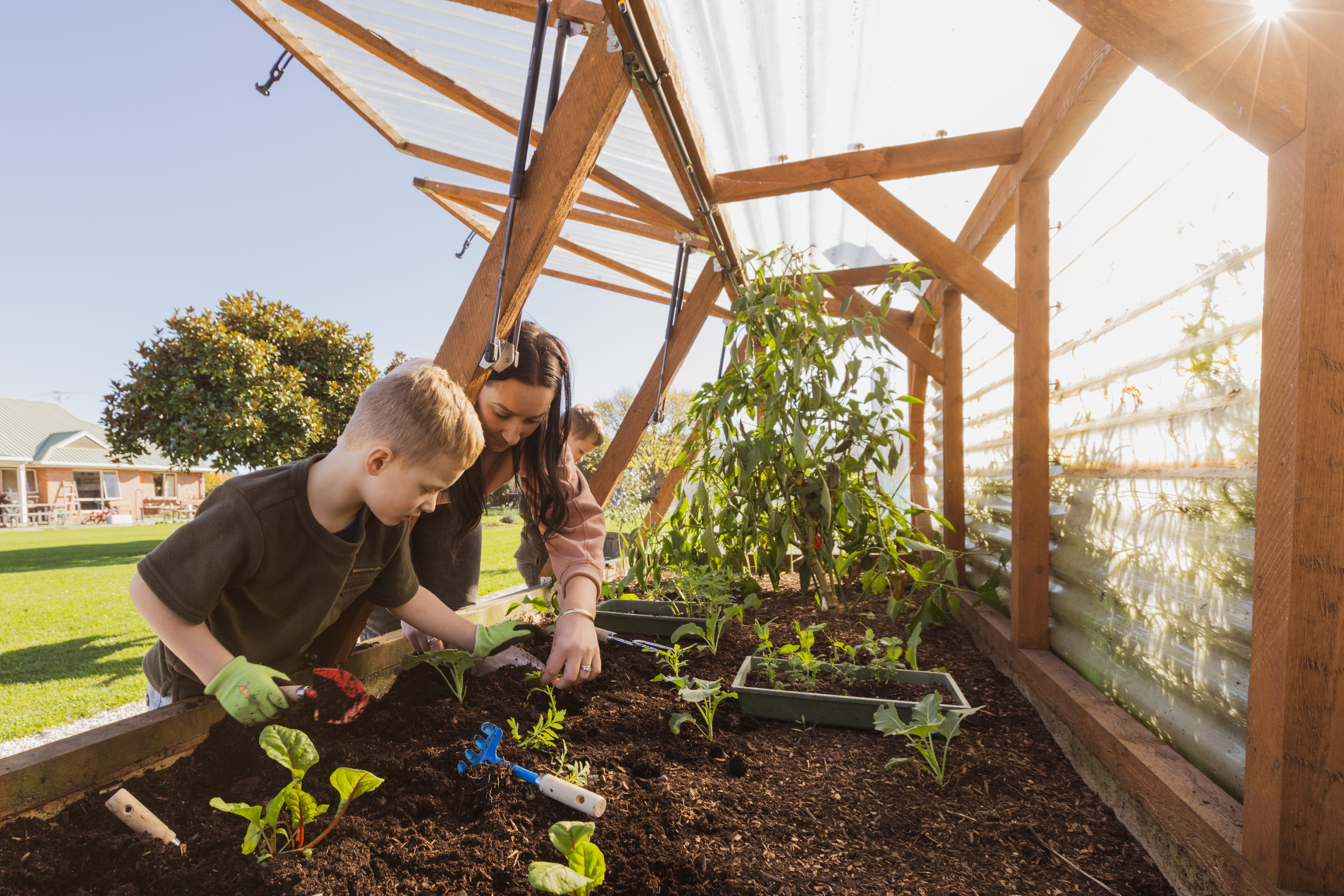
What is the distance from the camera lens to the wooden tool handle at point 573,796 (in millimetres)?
1065

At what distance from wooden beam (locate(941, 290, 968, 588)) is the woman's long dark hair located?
196 cm

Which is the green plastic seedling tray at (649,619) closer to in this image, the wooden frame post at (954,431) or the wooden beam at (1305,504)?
the wooden frame post at (954,431)

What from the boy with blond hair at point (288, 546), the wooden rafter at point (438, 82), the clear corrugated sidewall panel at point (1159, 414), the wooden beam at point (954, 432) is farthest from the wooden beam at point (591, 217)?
the boy with blond hair at point (288, 546)

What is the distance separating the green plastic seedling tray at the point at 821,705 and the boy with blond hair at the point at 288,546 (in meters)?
0.97

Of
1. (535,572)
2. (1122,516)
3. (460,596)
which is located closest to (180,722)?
(460,596)

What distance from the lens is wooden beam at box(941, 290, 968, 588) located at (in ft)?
10.0

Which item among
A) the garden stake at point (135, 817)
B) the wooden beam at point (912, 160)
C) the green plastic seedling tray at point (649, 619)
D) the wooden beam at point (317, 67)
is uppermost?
the wooden beam at point (317, 67)

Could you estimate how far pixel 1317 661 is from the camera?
2.60 feet

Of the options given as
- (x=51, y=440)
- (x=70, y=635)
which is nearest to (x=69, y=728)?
(x=70, y=635)

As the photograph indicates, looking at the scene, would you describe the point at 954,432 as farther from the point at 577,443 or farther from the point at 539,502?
the point at 539,502

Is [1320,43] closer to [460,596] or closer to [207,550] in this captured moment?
[207,550]

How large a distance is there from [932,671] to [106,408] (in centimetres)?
1090

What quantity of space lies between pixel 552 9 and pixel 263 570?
1.36 m

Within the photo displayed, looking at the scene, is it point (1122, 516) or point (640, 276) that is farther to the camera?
point (640, 276)
